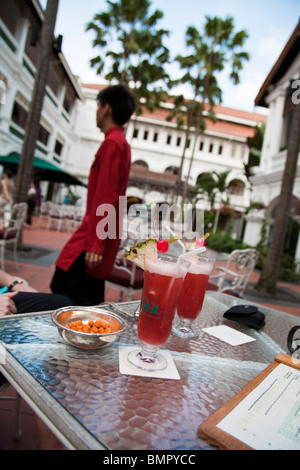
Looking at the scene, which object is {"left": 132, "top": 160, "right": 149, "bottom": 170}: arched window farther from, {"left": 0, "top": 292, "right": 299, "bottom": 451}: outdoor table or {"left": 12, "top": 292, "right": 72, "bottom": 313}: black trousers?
{"left": 0, "top": 292, "right": 299, "bottom": 451}: outdoor table

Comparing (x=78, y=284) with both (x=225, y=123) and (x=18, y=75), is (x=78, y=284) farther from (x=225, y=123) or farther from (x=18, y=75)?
(x=225, y=123)

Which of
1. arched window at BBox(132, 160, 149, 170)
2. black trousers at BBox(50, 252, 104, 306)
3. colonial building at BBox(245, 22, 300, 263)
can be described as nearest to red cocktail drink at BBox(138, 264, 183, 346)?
black trousers at BBox(50, 252, 104, 306)

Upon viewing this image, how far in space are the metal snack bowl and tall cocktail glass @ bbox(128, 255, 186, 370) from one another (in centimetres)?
9

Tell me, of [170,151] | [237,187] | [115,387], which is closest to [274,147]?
[115,387]

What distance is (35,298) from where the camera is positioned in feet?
5.08

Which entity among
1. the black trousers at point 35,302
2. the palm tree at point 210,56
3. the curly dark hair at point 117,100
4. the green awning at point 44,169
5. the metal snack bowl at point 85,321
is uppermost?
the palm tree at point 210,56

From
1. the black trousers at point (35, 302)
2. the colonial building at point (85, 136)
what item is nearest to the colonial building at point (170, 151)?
the colonial building at point (85, 136)

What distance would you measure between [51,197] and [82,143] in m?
6.44

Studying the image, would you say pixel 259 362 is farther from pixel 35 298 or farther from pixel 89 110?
pixel 89 110

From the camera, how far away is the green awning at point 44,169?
895 centimetres

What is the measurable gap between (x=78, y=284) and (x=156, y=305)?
1.15m

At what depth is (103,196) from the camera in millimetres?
1728

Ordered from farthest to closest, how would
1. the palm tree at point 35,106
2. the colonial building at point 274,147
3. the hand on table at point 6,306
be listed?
1. the colonial building at point 274,147
2. the palm tree at point 35,106
3. the hand on table at point 6,306

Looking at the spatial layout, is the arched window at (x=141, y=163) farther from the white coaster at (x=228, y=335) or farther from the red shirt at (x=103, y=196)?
the white coaster at (x=228, y=335)
